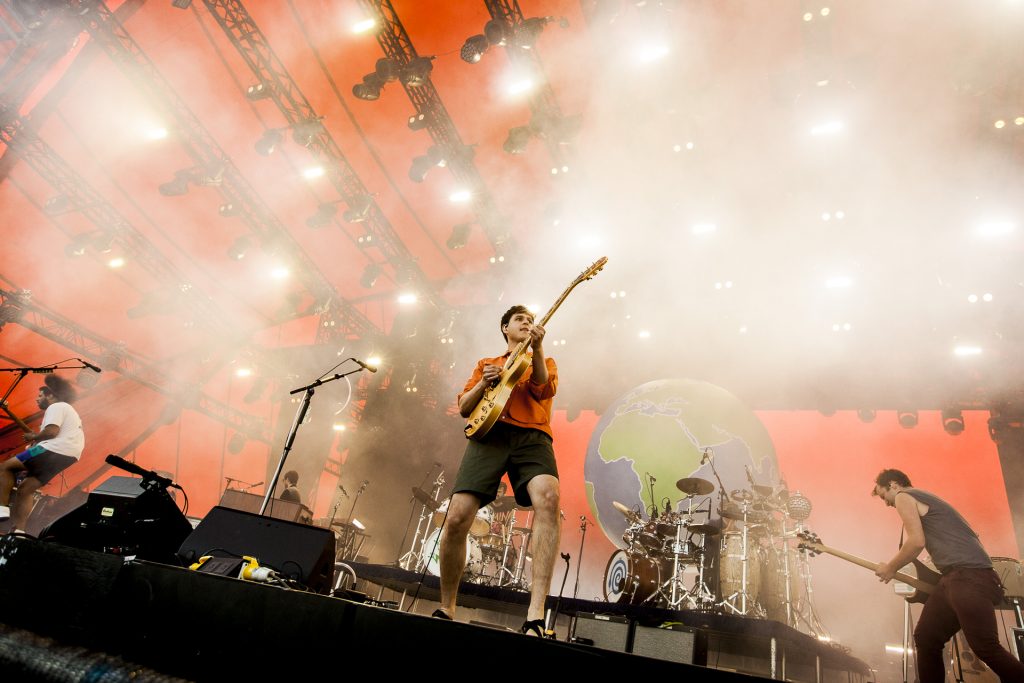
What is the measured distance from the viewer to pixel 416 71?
24.6ft

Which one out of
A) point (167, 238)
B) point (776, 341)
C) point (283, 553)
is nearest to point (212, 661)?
point (283, 553)

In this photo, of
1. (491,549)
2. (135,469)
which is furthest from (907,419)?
(135,469)

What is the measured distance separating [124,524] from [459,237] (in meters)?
7.79

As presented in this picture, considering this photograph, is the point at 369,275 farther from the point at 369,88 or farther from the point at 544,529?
the point at 544,529

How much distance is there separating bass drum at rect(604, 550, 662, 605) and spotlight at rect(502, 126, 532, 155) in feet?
19.6

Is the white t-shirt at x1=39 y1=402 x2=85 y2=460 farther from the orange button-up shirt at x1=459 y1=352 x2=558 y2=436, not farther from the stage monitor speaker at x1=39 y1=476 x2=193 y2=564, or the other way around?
the orange button-up shirt at x1=459 y1=352 x2=558 y2=436

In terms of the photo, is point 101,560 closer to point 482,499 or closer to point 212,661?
point 212,661

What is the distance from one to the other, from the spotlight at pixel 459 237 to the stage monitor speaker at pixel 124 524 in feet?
24.7

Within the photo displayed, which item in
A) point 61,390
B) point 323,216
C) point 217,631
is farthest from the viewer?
point 323,216

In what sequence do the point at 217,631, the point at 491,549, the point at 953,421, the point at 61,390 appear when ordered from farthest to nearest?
the point at 953,421 < the point at 491,549 < the point at 61,390 < the point at 217,631

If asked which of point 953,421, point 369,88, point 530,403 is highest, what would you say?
point 369,88

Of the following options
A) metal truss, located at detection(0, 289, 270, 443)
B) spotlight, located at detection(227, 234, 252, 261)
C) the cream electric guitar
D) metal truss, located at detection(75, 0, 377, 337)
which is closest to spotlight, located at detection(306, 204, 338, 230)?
metal truss, located at detection(75, 0, 377, 337)

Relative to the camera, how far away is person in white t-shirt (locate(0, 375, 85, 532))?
466 centimetres

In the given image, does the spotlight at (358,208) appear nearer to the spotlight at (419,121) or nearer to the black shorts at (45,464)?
the spotlight at (419,121)
